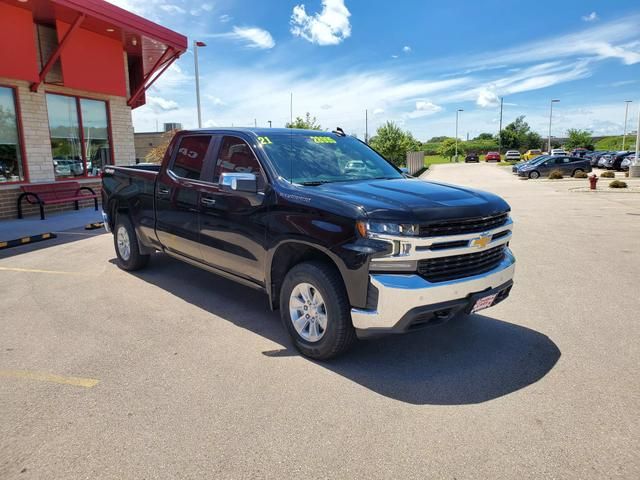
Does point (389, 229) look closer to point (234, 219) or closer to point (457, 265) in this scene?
point (457, 265)

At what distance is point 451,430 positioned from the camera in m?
3.00

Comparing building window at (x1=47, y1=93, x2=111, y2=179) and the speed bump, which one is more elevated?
building window at (x1=47, y1=93, x2=111, y2=179)

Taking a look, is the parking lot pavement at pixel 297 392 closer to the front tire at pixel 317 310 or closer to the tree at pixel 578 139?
the front tire at pixel 317 310

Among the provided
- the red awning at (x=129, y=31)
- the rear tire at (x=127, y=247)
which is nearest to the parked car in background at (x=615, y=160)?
the red awning at (x=129, y=31)

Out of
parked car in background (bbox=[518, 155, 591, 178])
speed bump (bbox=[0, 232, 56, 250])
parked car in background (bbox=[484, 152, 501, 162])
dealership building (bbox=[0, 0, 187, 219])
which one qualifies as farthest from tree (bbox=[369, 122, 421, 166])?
speed bump (bbox=[0, 232, 56, 250])

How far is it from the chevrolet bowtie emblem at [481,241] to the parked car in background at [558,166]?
31612mm

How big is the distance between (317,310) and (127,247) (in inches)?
157

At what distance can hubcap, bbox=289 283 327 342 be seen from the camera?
3.83 m

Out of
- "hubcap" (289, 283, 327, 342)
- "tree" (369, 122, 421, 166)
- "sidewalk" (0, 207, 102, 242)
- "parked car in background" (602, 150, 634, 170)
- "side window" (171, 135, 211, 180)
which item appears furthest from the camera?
"tree" (369, 122, 421, 166)

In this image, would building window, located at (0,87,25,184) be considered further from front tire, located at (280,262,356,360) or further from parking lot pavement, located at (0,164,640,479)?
front tire, located at (280,262,356,360)

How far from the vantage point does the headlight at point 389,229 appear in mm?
3412

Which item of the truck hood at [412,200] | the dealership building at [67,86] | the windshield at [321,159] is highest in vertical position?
the dealership building at [67,86]

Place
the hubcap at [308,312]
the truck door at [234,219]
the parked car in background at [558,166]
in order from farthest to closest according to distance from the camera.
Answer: the parked car in background at [558,166] → the truck door at [234,219] → the hubcap at [308,312]

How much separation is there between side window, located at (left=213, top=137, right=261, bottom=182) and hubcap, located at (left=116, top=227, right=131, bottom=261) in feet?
8.12
